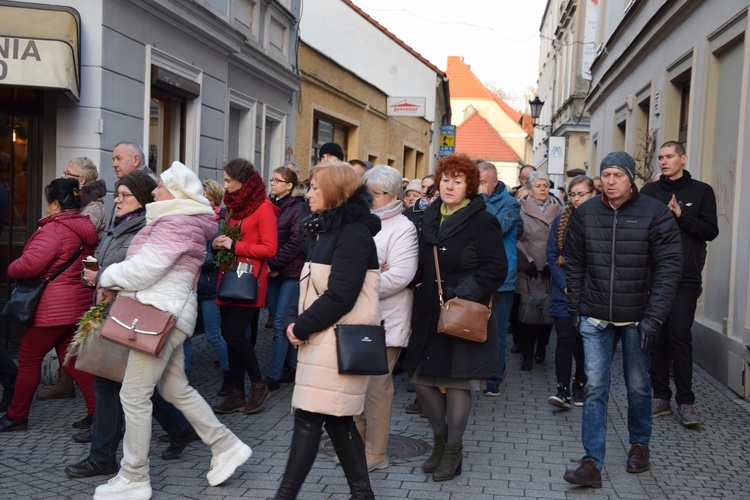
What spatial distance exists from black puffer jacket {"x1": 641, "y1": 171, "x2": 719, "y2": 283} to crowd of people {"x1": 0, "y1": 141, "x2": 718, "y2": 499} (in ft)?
0.04

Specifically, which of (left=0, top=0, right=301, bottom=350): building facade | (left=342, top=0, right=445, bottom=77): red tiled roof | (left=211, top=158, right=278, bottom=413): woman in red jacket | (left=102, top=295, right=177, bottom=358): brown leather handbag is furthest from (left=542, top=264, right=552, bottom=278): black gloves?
(left=342, top=0, right=445, bottom=77): red tiled roof

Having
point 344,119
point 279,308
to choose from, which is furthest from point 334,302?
point 344,119

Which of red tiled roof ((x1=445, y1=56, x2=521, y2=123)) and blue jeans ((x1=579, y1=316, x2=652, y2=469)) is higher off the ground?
red tiled roof ((x1=445, y1=56, x2=521, y2=123))

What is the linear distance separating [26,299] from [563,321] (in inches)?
169

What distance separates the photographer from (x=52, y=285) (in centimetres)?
599

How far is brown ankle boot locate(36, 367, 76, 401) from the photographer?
6.94m

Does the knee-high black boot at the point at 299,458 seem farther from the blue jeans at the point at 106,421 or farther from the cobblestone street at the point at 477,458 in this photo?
the blue jeans at the point at 106,421

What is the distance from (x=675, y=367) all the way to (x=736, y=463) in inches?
45.0

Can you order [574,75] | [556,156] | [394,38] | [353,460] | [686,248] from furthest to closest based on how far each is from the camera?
[574,75] < [394,38] < [556,156] < [686,248] < [353,460]

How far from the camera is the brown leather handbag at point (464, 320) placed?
5016 millimetres

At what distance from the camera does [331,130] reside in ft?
65.4

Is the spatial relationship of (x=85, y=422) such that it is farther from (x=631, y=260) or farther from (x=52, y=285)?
(x=631, y=260)

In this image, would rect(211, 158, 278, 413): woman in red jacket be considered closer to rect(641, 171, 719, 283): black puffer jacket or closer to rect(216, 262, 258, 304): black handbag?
rect(216, 262, 258, 304): black handbag

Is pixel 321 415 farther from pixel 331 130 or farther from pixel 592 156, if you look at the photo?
pixel 592 156
